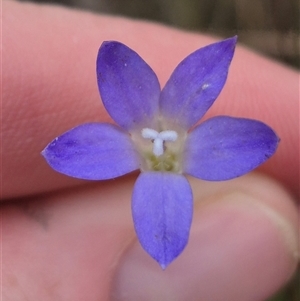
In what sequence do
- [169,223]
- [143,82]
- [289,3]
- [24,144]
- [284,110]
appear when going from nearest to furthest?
[169,223] < [143,82] < [24,144] < [284,110] < [289,3]

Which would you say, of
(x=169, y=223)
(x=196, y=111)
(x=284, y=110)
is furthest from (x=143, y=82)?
(x=284, y=110)

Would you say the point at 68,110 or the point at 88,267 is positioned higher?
the point at 68,110

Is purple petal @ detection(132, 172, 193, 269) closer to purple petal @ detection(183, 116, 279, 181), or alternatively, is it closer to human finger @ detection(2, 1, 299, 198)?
purple petal @ detection(183, 116, 279, 181)

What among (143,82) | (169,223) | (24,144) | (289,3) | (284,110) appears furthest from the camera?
(289,3)

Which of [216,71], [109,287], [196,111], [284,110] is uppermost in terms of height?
[216,71]

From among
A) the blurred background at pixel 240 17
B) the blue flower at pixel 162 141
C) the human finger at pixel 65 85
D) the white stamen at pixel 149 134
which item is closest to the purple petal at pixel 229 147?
the blue flower at pixel 162 141

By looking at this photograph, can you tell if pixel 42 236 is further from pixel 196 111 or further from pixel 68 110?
pixel 196 111

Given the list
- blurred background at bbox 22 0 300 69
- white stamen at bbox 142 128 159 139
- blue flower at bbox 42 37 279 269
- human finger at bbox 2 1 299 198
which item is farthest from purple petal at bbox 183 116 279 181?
blurred background at bbox 22 0 300 69

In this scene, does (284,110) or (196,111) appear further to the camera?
(284,110)
